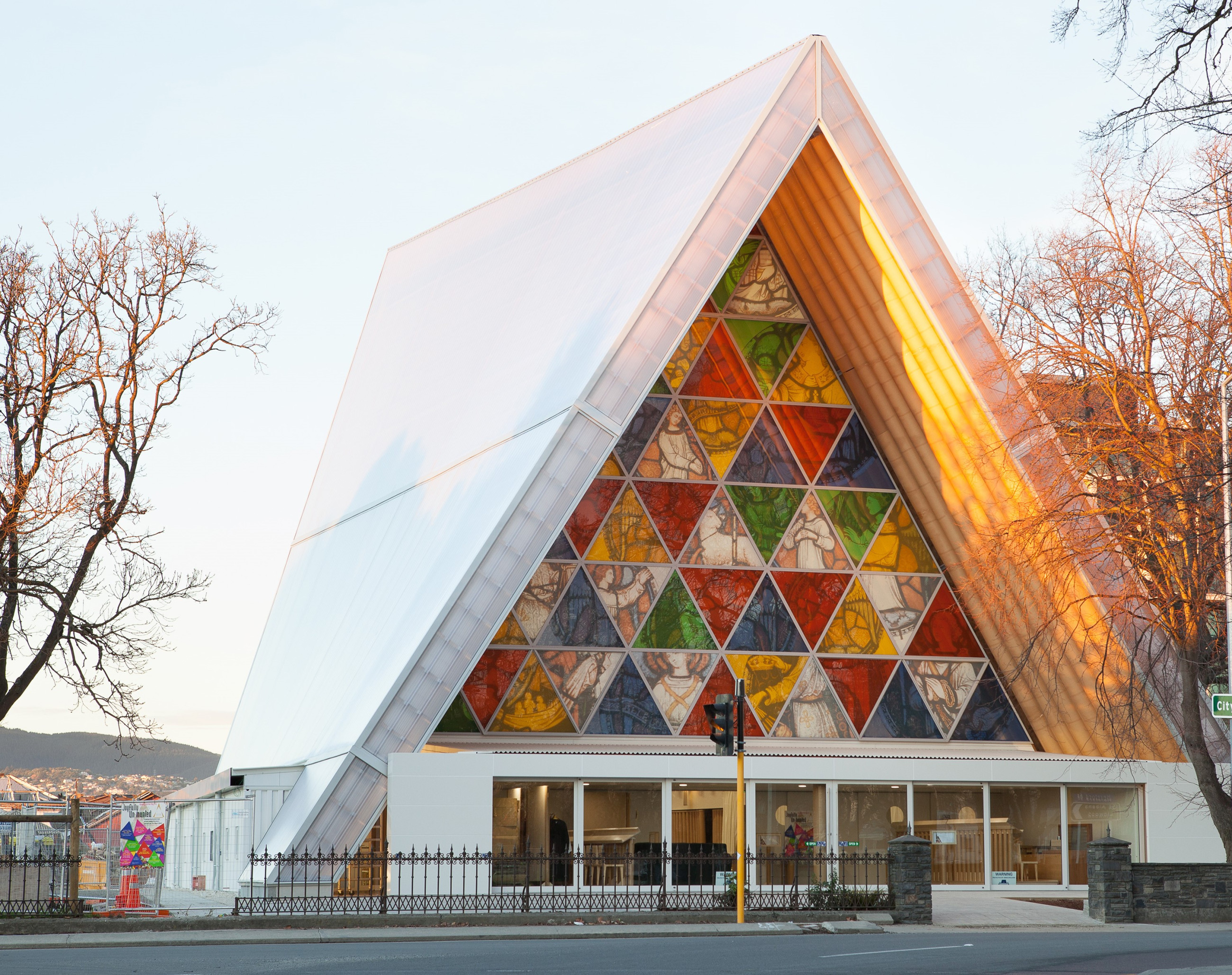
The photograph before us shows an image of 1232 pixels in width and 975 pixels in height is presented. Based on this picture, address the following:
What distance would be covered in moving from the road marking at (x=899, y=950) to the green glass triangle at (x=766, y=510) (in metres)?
11.2

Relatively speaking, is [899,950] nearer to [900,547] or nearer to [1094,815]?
[1094,815]

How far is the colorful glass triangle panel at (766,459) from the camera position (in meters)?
26.5

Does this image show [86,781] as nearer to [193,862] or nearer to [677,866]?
[193,862]

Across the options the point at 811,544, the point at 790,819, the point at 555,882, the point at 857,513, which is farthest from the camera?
the point at 857,513

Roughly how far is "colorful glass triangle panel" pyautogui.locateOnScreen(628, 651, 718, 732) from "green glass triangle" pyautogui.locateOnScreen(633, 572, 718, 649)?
18 centimetres

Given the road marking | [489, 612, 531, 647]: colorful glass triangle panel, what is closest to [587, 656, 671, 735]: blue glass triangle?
[489, 612, 531, 647]: colorful glass triangle panel

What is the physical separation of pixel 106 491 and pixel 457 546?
5800 millimetres

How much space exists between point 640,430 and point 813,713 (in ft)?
19.3

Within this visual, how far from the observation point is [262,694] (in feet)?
97.1

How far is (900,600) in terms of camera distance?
2655 centimetres

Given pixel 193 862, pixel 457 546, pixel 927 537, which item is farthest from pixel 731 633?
pixel 193 862

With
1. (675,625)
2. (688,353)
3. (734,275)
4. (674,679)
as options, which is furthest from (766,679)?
(734,275)

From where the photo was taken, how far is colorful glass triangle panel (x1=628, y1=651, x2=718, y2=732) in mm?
25203

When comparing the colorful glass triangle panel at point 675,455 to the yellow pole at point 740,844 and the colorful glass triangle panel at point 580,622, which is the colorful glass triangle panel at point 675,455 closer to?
the colorful glass triangle panel at point 580,622
